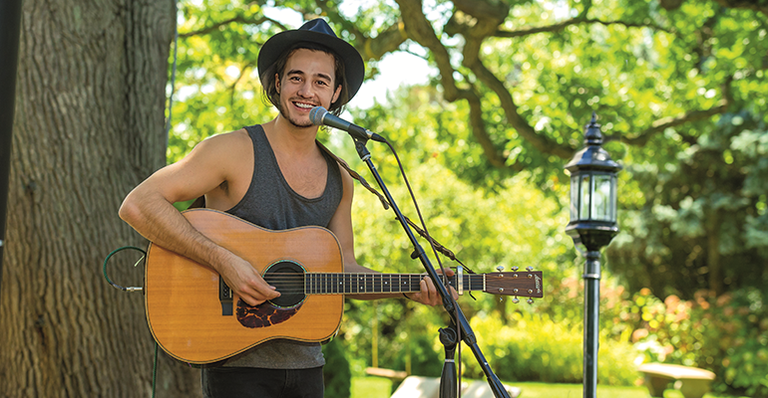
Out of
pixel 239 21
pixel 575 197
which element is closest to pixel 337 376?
pixel 575 197

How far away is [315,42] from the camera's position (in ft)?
8.42

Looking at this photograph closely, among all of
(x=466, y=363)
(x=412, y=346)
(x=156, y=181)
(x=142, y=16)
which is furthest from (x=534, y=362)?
(x=156, y=181)

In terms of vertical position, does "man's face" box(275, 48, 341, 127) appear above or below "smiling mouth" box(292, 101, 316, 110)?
above

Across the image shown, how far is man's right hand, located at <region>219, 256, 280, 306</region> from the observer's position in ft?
7.42

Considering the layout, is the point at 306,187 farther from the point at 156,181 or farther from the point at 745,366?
the point at 745,366

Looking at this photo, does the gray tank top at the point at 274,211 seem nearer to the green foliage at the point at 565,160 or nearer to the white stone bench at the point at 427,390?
the green foliage at the point at 565,160

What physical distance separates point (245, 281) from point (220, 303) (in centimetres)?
15

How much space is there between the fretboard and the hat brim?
34.3 inches

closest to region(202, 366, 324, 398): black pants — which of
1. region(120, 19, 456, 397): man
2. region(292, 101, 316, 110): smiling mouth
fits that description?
region(120, 19, 456, 397): man

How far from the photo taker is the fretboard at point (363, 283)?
7.90 feet

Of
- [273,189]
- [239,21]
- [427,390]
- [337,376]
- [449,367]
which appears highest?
[239,21]

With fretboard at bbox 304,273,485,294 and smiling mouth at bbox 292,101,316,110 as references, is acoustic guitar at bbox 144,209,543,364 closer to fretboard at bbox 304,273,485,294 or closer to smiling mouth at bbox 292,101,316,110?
fretboard at bbox 304,273,485,294

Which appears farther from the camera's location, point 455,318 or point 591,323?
point 591,323

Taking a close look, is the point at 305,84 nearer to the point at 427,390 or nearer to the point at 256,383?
the point at 256,383
